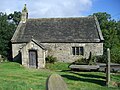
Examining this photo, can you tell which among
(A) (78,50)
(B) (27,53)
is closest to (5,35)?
(B) (27,53)

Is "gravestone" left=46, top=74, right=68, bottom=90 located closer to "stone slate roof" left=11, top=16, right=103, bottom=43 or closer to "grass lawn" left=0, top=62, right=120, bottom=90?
"grass lawn" left=0, top=62, right=120, bottom=90

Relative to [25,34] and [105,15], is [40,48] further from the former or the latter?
[105,15]

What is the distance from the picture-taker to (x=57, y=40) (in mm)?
33062

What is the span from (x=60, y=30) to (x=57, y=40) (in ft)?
6.66

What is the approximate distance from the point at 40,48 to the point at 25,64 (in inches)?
120

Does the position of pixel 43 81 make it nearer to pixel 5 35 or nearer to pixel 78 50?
pixel 78 50

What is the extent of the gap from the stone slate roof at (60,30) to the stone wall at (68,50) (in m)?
0.66

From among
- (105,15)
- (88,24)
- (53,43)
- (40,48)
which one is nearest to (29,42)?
(40,48)

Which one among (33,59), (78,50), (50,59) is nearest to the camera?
(33,59)

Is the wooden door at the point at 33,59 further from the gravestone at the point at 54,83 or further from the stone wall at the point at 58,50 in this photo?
the gravestone at the point at 54,83

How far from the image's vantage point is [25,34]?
34.5 m

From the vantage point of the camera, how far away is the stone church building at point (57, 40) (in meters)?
31.4

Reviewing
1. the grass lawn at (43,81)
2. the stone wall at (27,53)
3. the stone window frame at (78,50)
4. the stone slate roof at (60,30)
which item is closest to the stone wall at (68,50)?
the stone window frame at (78,50)

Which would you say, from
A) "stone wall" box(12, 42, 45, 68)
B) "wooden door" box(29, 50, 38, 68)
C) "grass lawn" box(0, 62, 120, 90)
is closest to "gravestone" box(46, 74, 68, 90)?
"grass lawn" box(0, 62, 120, 90)
